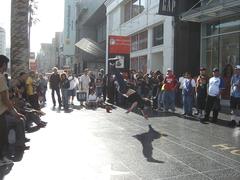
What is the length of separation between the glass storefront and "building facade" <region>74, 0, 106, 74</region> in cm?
2305

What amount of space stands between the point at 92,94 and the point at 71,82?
43.5 inches

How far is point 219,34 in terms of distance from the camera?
18203mm

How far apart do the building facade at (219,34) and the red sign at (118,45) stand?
13.2 feet

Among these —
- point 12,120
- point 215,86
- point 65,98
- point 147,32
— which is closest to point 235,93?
point 215,86

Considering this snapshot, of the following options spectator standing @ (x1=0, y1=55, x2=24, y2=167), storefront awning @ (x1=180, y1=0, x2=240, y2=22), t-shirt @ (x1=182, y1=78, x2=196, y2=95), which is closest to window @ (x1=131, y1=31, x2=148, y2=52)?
storefront awning @ (x1=180, y1=0, x2=240, y2=22)

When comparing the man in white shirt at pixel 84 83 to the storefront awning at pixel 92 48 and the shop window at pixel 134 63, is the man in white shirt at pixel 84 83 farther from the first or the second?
the storefront awning at pixel 92 48

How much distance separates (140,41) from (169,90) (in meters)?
13.4

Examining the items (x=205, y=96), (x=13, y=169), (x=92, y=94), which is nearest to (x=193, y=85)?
(x=205, y=96)

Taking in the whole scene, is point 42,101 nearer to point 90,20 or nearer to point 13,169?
point 13,169

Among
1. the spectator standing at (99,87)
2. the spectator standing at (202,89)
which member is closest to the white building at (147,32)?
the spectator standing at (99,87)

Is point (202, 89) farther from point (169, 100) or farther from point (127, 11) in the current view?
point (127, 11)

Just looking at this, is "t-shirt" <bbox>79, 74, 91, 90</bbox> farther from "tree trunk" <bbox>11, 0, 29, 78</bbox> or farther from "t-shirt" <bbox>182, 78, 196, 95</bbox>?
"tree trunk" <bbox>11, 0, 29, 78</bbox>

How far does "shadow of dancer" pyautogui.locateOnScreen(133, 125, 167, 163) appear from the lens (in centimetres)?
752

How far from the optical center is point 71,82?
1819 cm
